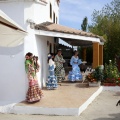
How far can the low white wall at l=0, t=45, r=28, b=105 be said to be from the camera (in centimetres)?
925

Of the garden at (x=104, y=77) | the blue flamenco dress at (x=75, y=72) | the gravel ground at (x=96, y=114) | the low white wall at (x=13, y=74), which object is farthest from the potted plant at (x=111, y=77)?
the low white wall at (x=13, y=74)

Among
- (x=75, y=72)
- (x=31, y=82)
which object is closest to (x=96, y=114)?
(x=31, y=82)

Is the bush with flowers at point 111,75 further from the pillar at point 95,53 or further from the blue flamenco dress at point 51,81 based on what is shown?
the blue flamenco dress at point 51,81

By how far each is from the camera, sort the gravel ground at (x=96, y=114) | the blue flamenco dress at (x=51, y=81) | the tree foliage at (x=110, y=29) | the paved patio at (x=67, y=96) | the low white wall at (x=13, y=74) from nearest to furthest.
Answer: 1. the gravel ground at (x=96, y=114)
2. the paved patio at (x=67, y=96)
3. the low white wall at (x=13, y=74)
4. the blue flamenco dress at (x=51, y=81)
5. the tree foliage at (x=110, y=29)

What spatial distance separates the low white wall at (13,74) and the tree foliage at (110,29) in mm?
14630

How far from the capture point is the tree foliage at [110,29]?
910 inches

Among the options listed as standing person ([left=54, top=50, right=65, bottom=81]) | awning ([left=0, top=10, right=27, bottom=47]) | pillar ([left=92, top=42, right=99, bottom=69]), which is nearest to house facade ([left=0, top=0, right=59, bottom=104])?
awning ([left=0, top=10, right=27, bottom=47])

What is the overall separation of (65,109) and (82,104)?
0.74 meters

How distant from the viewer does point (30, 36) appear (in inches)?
382

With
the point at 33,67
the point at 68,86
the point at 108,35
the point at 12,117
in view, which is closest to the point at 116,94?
the point at 68,86

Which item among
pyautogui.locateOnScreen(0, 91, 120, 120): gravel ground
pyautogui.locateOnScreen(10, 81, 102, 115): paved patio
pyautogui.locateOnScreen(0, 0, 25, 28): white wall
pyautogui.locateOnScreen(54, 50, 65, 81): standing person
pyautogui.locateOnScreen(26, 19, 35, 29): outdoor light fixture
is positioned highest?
pyautogui.locateOnScreen(0, 0, 25, 28): white wall

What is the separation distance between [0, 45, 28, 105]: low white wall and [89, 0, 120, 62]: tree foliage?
14.6 meters

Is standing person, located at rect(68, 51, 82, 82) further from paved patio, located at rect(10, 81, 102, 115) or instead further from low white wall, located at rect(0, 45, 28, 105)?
low white wall, located at rect(0, 45, 28, 105)

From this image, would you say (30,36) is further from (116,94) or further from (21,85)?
(116,94)
